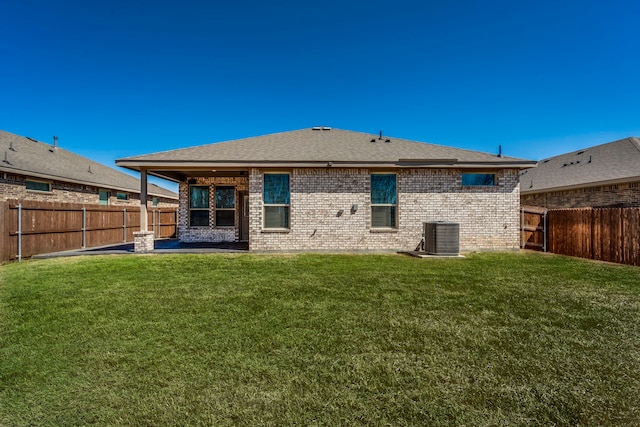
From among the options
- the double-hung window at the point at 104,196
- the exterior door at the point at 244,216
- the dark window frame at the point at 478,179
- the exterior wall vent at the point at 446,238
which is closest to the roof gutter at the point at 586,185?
the dark window frame at the point at 478,179

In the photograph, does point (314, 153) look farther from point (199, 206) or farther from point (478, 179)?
point (478, 179)

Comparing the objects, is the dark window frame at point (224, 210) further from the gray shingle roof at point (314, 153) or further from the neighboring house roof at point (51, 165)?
the neighboring house roof at point (51, 165)

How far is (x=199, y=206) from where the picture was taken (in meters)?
12.5

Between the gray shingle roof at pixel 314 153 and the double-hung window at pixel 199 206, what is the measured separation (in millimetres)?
2288

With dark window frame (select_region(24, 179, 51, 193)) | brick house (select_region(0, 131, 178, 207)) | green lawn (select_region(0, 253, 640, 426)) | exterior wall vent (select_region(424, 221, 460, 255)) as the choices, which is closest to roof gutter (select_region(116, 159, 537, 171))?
exterior wall vent (select_region(424, 221, 460, 255))

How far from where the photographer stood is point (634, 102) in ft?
49.7

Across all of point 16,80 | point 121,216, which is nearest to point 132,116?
point 16,80

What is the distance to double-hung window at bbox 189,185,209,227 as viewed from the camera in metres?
12.4

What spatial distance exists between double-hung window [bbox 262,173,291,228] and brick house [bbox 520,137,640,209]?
45.4 ft

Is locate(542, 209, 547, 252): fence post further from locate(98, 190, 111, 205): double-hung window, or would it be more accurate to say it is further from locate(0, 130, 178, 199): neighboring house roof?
locate(98, 190, 111, 205): double-hung window

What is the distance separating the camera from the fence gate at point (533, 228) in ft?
33.9

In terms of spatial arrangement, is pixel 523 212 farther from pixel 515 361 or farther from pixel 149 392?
pixel 149 392

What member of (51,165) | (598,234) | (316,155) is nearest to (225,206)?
(316,155)

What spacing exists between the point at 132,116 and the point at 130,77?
5456 millimetres
